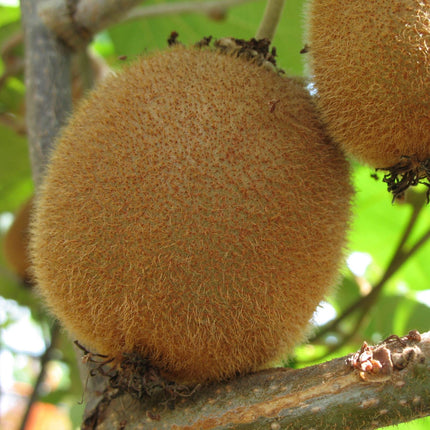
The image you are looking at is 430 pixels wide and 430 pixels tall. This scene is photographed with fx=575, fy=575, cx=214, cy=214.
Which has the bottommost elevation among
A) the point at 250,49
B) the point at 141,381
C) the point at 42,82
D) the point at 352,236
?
the point at 352,236

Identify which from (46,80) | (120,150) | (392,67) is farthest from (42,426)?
(392,67)

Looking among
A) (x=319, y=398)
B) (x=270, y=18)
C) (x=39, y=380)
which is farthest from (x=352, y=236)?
(x=319, y=398)

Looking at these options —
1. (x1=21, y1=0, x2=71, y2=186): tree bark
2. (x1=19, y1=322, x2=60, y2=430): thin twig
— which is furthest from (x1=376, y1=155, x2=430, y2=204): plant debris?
(x1=19, y1=322, x2=60, y2=430): thin twig

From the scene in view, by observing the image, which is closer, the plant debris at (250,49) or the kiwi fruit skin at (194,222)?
the kiwi fruit skin at (194,222)

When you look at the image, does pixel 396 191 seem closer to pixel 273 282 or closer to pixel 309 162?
pixel 309 162

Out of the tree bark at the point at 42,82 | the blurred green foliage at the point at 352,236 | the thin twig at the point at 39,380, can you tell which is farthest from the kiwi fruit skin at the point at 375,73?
the thin twig at the point at 39,380

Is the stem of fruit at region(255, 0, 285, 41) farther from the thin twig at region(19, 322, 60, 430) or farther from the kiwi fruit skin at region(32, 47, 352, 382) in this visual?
the thin twig at region(19, 322, 60, 430)

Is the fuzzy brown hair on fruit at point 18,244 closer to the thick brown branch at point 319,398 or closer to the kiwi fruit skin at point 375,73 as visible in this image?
the thick brown branch at point 319,398

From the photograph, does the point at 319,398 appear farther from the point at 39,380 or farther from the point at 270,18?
the point at 39,380
